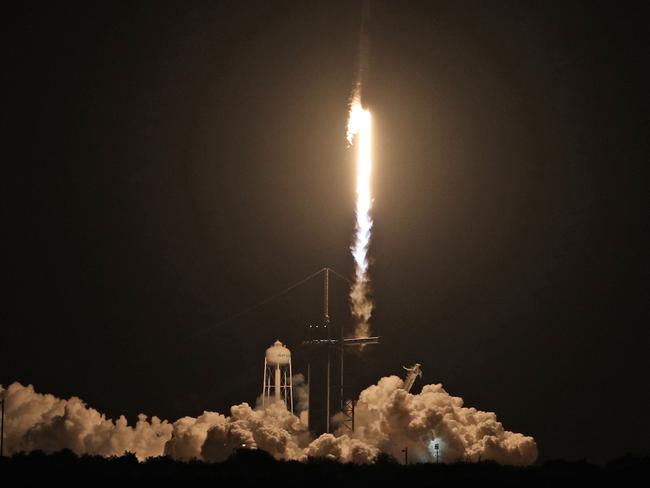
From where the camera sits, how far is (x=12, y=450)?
116 meters

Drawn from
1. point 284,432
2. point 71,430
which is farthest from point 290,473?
point 71,430

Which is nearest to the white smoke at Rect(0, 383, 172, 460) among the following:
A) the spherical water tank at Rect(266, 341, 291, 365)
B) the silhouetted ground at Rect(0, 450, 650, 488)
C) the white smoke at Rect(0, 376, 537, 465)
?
the white smoke at Rect(0, 376, 537, 465)

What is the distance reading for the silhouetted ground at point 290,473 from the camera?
82.2 meters

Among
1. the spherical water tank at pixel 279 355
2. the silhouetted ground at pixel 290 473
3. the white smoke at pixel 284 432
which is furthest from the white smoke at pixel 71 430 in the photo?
the silhouetted ground at pixel 290 473

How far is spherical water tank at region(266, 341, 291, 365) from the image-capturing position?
119575 mm

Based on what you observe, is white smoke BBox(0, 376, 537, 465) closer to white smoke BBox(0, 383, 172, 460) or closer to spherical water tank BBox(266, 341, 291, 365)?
white smoke BBox(0, 383, 172, 460)

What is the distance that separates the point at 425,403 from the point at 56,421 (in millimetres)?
24156

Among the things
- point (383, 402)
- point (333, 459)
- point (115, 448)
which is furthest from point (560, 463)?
point (115, 448)

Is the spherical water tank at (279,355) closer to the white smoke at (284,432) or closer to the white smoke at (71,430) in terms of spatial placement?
the white smoke at (284,432)

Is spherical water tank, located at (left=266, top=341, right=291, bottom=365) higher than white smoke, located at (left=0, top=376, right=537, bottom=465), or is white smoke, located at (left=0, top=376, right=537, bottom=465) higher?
spherical water tank, located at (left=266, top=341, right=291, bottom=365)

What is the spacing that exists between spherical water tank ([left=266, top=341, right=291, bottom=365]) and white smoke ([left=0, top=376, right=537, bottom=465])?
2944 millimetres

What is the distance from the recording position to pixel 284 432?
10969 cm

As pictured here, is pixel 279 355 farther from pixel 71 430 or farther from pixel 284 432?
pixel 71 430

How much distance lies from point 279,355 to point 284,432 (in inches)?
424
